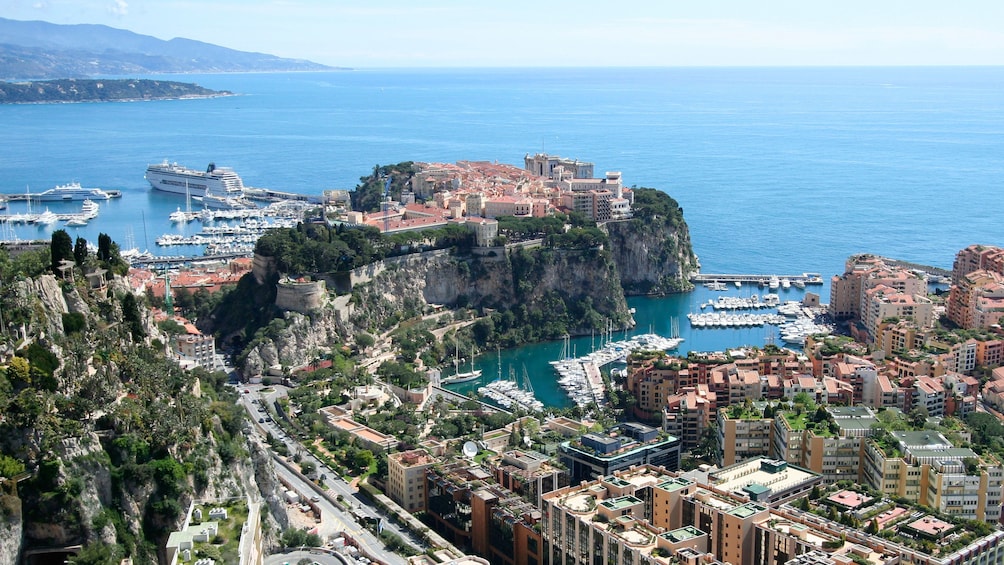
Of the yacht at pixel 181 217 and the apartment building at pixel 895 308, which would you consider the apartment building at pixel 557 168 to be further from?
the yacht at pixel 181 217

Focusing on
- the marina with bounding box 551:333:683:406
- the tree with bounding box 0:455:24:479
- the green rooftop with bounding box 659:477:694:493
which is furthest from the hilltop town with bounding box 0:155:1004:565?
the marina with bounding box 551:333:683:406

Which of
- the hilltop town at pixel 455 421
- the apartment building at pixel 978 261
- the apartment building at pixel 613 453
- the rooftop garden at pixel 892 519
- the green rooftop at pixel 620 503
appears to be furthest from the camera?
the apartment building at pixel 978 261

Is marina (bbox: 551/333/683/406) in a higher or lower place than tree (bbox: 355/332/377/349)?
lower

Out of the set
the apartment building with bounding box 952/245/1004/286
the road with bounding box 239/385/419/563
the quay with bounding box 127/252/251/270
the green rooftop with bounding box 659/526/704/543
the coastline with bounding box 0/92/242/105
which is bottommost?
the road with bounding box 239/385/419/563

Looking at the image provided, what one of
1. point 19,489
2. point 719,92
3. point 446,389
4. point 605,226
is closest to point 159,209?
point 605,226

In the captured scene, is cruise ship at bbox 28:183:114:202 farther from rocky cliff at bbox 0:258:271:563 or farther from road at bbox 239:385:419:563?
rocky cliff at bbox 0:258:271:563

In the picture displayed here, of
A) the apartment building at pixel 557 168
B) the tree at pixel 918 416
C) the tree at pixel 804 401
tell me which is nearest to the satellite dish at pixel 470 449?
the tree at pixel 804 401

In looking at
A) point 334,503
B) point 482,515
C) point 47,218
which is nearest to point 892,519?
point 482,515

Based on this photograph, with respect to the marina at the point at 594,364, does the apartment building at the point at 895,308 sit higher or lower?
higher
